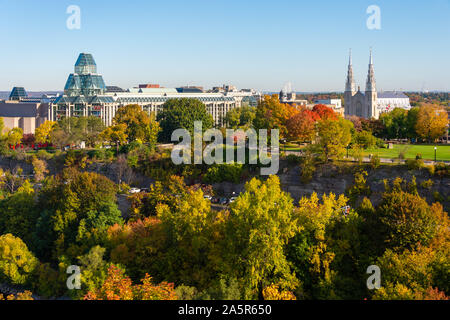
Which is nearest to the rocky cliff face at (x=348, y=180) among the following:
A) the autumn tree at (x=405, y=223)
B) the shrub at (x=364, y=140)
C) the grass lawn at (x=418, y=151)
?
the grass lawn at (x=418, y=151)

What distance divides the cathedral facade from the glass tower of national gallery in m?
71.0

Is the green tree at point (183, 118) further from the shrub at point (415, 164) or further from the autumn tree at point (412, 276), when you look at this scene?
the autumn tree at point (412, 276)

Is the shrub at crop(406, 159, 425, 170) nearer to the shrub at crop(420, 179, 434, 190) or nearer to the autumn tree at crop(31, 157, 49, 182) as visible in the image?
the shrub at crop(420, 179, 434, 190)

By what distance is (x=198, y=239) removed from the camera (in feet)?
89.0

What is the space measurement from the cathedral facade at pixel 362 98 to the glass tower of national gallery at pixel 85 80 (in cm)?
7102

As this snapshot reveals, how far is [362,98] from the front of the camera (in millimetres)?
134000

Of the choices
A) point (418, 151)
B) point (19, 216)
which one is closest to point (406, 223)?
point (418, 151)

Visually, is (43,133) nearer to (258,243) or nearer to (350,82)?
(258,243)

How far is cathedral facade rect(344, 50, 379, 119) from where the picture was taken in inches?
5104

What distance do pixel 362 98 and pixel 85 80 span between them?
77.5 metres

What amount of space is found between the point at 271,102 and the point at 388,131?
18828 millimetres

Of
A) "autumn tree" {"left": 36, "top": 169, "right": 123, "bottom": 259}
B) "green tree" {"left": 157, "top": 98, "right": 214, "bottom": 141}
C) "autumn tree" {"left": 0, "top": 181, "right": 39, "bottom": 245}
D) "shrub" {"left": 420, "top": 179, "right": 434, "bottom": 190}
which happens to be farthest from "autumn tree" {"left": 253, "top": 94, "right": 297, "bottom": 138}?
"autumn tree" {"left": 0, "top": 181, "right": 39, "bottom": 245}
